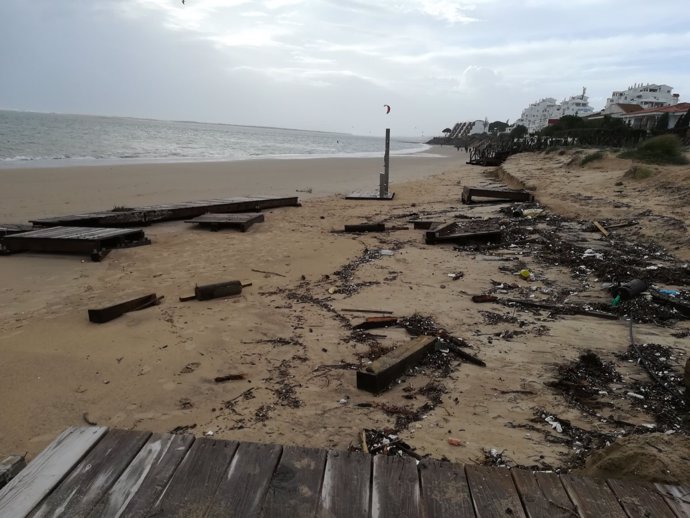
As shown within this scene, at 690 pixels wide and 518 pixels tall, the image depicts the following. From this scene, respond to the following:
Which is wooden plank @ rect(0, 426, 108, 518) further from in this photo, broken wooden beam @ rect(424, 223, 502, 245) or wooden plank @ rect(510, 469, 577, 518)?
broken wooden beam @ rect(424, 223, 502, 245)

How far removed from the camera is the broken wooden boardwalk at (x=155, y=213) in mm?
9906

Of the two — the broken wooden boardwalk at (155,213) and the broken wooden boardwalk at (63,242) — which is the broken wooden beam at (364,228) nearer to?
the broken wooden boardwalk at (155,213)

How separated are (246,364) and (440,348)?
1.80 metres

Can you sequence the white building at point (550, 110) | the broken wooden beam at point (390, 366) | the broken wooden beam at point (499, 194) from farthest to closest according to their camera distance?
the white building at point (550, 110) → the broken wooden beam at point (499, 194) → the broken wooden beam at point (390, 366)

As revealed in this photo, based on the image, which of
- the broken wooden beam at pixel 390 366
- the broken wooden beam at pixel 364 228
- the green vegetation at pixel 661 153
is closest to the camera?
the broken wooden beam at pixel 390 366

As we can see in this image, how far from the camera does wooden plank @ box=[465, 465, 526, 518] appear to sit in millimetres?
1641

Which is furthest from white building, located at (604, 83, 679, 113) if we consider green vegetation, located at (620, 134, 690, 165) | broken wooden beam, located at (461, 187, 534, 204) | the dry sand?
the dry sand

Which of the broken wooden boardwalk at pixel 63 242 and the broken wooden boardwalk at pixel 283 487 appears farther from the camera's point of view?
the broken wooden boardwalk at pixel 63 242

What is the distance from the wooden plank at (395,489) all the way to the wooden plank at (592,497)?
0.57 m

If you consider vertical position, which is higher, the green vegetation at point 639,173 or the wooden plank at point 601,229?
the green vegetation at point 639,173

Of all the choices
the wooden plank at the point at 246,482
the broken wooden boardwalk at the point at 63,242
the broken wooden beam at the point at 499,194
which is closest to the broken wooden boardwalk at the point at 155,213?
the broken wooden boardwalk at the point at 63,242

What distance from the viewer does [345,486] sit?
1.74m

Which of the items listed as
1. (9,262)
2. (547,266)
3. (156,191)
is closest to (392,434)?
(547,266)

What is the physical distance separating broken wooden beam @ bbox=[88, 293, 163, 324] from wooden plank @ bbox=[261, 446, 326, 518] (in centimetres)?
400
